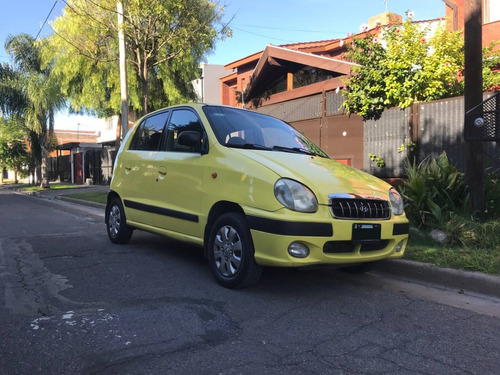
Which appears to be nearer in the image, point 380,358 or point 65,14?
point 380,358

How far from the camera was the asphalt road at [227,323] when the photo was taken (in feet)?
8.80

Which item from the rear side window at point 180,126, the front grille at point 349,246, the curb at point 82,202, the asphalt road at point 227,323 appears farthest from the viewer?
the curb at point 82,202

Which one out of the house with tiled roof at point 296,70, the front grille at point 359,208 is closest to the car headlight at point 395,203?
the front grille at point 359,208

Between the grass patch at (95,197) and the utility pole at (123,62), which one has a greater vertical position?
the utility pole at (123,62)

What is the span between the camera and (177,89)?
20.0m

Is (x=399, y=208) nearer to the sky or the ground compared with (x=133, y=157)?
nearer to the ground

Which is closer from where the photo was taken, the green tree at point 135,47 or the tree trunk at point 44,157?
the green tree at point 135,47

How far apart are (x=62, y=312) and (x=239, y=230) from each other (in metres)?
1.68

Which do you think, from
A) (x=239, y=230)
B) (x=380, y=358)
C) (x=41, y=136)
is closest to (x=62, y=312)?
(x=239, y=230)

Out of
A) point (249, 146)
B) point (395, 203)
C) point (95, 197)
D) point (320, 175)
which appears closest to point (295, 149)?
point (249, 146)

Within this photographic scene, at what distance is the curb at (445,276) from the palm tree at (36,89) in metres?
21.3

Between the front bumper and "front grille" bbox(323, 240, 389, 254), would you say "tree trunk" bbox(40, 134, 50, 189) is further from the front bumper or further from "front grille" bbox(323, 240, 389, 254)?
"front grille" bbox(323, 240, 389, 254)

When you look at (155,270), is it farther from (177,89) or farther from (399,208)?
(177,89)

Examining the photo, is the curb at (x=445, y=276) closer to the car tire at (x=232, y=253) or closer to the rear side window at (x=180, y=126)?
the car tire at (x=232, y=253)
